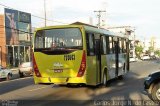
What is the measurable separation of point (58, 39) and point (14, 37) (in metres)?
40.2

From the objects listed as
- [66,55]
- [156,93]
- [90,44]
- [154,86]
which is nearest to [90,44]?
[90,44]

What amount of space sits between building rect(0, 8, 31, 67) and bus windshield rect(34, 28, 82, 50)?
1431 inches

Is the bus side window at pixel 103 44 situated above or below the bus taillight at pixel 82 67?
above

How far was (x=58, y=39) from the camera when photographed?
707 inches

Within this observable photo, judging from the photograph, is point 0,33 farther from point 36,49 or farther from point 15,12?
point 36,49

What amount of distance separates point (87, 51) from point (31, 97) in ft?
10.6

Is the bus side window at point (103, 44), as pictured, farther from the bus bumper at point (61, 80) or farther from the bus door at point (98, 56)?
the bus bumper at point (61, 80)

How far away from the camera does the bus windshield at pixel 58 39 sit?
17.7m

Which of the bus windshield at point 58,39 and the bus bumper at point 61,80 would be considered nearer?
the bus bumper at point 61,80

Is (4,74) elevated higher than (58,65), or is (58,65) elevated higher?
(58,65)

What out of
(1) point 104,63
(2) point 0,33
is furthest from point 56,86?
(2) point 0,33

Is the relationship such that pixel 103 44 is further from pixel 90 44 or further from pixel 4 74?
pixel 4 74

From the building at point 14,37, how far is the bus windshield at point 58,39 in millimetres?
36360

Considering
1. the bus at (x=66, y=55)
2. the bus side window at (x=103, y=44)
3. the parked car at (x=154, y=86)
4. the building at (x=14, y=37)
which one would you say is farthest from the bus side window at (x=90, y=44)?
the building at (x=14, y=37)
